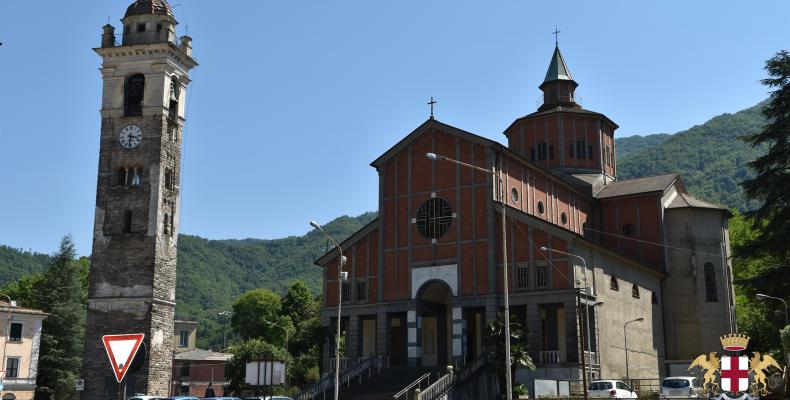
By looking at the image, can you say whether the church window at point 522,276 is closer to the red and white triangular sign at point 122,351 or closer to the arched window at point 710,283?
the arched window at point 710,283

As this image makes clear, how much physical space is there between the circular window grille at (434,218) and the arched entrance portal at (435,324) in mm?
3069

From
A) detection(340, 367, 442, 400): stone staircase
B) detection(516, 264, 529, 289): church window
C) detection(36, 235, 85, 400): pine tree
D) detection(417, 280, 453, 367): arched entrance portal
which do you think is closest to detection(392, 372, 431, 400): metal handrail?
detection(340, 367, 442, 400): stone staircase

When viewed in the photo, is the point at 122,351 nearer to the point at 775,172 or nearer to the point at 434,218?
the point at 775,172

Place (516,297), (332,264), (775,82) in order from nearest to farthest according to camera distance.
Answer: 1. (775,82)
2. (516,297)
3. (332,264)

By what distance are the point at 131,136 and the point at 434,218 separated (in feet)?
71.1

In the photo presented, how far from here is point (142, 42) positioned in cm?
5672

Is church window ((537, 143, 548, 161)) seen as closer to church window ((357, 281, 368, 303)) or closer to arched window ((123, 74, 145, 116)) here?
church window ((357, 281, 368, 303))

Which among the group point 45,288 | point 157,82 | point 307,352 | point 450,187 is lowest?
point 307,352

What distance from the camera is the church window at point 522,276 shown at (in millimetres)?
44953

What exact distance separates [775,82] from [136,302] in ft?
126

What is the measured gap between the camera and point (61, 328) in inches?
2552

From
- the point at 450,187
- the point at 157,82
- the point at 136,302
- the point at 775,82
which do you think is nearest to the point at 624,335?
the point at 450,187

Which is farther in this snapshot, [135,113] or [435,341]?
[135,113]

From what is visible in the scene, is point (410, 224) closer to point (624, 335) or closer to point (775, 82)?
point (624, 335)
